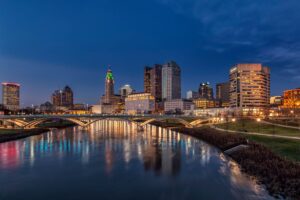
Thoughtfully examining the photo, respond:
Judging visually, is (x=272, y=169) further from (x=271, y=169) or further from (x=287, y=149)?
(x=287, y=149)

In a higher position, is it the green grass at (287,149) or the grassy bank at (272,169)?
the green grass at (287,149)

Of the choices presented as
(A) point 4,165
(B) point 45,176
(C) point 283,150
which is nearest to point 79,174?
(B) point 45,176

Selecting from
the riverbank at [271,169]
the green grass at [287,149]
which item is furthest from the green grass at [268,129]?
the riverbank at [271,169]

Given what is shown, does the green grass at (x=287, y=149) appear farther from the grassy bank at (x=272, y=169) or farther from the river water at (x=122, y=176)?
the river water at (x=122, y=176)

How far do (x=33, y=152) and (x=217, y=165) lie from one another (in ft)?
136

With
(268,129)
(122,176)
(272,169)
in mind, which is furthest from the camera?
(268,129)

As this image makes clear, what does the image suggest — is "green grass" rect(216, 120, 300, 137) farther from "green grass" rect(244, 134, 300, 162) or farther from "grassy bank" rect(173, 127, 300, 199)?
"grassy bank" rect(173, 127, 300, 199)

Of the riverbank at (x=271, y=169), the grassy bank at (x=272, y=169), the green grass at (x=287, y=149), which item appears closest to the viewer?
the riverbank at (x=271, y=169)

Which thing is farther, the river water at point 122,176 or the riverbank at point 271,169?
the river water at point 122,176

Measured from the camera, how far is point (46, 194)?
1170 inches

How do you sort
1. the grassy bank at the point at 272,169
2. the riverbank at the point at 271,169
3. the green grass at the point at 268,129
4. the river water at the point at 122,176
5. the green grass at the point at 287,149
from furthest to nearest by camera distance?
the green grass at the point at 268,129 → the green grass at the point at 287,149 → the river water at the point at 122,176 → the grassy bank at the point at 272,169 → the riverbank at the point at 271,169

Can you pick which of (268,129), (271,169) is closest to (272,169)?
(271,169)

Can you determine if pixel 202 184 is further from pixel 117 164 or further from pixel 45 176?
pixel 45 176

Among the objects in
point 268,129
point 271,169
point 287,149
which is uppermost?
point 268,129
